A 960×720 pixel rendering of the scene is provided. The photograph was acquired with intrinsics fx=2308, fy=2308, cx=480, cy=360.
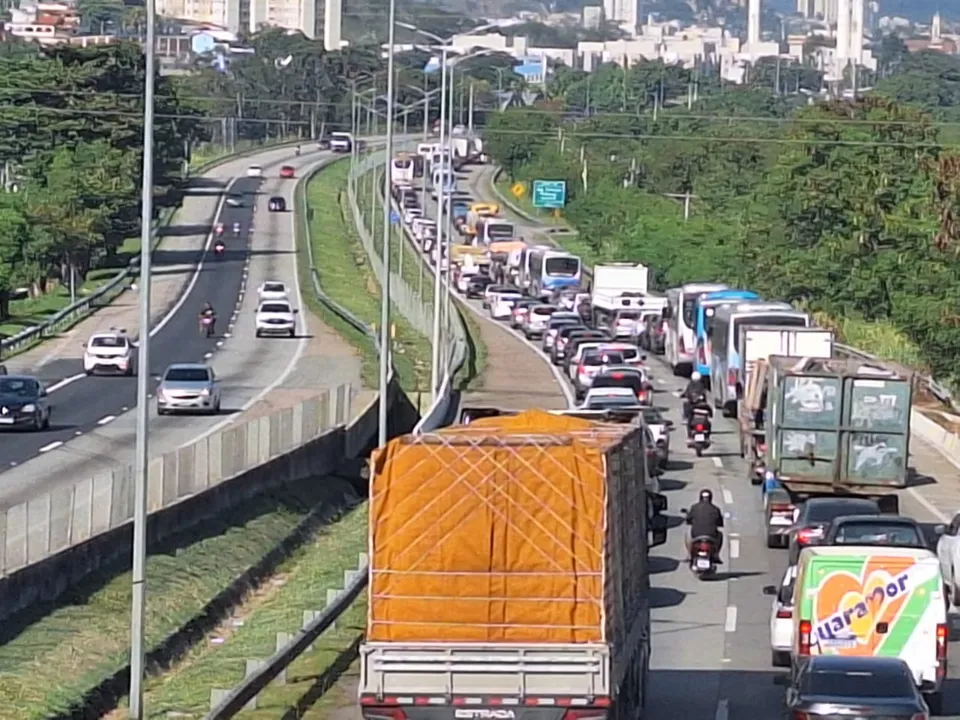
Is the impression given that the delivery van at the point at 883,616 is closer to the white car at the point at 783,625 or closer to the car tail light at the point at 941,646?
the car tail light at the point at 941,646

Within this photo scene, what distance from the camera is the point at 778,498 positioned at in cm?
3631

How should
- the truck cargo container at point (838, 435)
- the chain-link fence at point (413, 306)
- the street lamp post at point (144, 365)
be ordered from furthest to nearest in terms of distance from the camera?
the chain-link fence at point (413, 306) → the truck cargo container at point (838, 435) → the street lamp post at point (144, 365)

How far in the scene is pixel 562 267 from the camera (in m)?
98.4

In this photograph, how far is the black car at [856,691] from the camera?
681 inches

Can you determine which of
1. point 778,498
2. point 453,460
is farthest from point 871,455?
point 453,460

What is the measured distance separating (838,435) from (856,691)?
19930 mm

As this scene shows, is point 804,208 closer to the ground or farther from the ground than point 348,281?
farther from the ground

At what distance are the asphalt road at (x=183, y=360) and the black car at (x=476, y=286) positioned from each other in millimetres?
8294

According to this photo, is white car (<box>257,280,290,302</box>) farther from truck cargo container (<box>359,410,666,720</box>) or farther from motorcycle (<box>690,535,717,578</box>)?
truck cargo container (<box>359,410,666,720</box>)

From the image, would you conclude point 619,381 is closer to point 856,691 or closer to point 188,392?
point 188,392

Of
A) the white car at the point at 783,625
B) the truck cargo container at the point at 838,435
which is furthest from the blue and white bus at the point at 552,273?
the white car at the point at 783,625

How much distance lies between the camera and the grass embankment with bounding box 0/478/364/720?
23.7 metres

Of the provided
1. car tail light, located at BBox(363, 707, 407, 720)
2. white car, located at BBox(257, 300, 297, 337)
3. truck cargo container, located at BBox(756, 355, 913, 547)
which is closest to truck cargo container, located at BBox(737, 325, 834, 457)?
truck cargo container, located at BBox(756, 355, 913, 547)

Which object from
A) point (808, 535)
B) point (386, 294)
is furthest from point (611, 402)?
point (808, 535)
